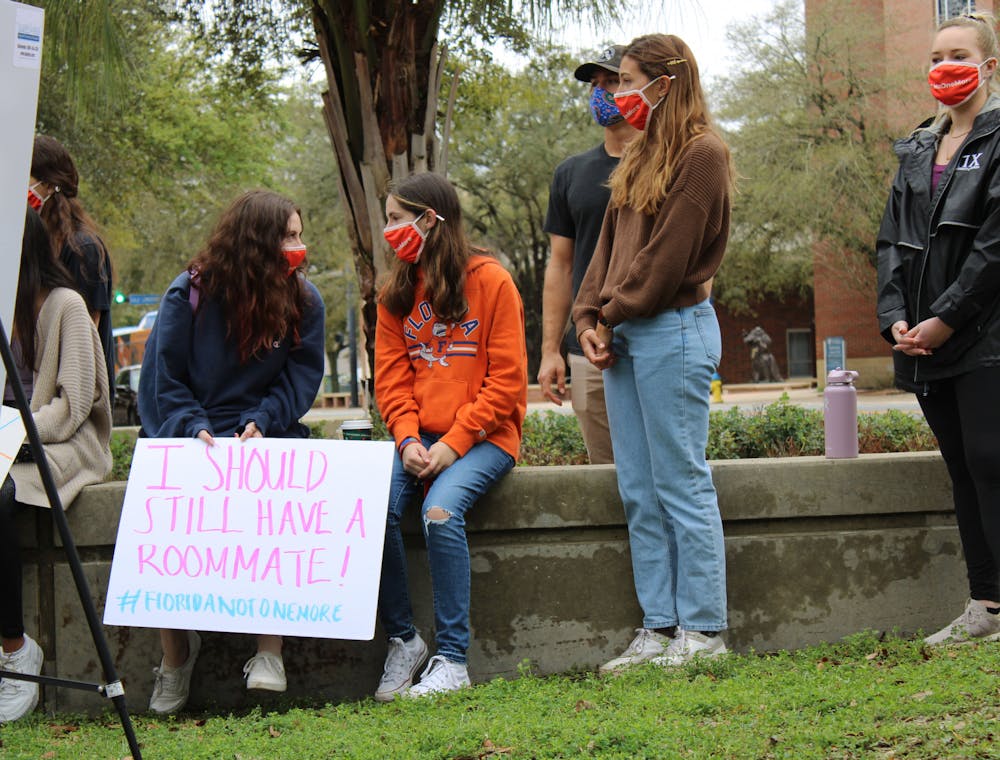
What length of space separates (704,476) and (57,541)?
8.19 feet

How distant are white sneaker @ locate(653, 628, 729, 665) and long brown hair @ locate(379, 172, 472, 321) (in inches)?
58.6

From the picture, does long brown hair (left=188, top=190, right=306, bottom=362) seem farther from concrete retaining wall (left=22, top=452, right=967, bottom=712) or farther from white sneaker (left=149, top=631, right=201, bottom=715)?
white sneaker (left=149, top=631, right=201, bottom=715)

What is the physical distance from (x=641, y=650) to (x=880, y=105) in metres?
26.5

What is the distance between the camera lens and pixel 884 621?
4.38m

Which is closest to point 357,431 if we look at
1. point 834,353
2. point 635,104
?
point 635,104

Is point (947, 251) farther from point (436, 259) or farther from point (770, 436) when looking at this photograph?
point (770, 436)

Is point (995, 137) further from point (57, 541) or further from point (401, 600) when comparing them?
point (57, 541)

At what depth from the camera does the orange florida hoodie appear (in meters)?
4.18

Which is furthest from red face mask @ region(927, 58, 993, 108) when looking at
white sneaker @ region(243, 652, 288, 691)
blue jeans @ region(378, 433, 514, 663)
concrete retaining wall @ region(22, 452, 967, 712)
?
white sneaker @ region(243, 652, 288, 691)

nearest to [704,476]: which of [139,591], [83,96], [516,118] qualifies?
[139,591]

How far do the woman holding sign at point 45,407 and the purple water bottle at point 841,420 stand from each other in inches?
115

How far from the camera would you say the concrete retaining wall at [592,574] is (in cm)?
425

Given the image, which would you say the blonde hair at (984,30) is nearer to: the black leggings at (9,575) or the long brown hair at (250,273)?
the long brown hair at (250,273)

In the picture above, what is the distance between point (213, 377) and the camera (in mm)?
4270
